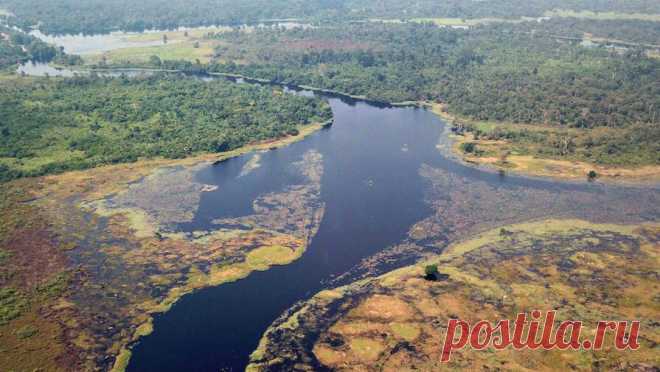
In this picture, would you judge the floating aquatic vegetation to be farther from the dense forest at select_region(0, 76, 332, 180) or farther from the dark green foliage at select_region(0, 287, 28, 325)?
the dense forest at select_region(0, 76, 332, 180)

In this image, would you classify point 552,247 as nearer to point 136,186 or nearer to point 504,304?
point 504,304

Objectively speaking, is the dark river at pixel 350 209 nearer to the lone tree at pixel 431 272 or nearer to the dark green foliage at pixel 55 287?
the lone tree at pixel 431 272

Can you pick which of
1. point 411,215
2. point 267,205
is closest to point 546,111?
point 411,215

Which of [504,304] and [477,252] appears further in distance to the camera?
[477,252]

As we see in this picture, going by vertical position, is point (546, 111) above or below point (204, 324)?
above

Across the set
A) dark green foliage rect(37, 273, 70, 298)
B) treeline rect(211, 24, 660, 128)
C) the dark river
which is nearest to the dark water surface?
the dark river

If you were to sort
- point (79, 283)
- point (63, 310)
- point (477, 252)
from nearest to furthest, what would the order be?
point (63, 310) < point (79, 283) < point (477, 252)

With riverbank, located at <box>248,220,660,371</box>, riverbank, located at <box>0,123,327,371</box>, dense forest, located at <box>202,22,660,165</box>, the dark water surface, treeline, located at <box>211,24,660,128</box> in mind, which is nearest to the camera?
riverbank, located at <box>248,220,660,371</box>
